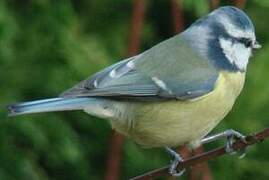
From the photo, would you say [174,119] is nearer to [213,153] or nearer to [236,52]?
[236,52]

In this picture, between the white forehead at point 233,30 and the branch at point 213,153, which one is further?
the white forehead at point 233,30

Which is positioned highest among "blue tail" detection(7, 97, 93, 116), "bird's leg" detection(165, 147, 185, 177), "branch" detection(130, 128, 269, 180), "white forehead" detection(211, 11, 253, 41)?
"blue tail" detection(7, 97, 93, 116)

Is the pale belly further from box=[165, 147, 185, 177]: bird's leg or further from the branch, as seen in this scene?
the branch

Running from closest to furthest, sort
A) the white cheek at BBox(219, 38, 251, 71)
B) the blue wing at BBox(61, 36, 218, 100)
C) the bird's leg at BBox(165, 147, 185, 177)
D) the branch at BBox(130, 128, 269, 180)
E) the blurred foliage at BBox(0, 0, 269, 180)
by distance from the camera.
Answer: the branch at BBox(130, 128, 269, 180) → the bird's leg at BBox(165, 147, 185, 177) → the blue wing at BBox(61, 36, 218, 100) → the white cheek at BBox(219, 38, 251, 71) → the blurred foliage at BBox(0, 0, 269, 180)

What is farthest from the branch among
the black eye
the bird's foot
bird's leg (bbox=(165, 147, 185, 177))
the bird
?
the black eye

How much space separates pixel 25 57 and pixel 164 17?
557mm

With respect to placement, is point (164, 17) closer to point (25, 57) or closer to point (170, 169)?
point (25, 57)

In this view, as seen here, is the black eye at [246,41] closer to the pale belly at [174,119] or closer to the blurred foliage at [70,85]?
the pale belly at [174,119]

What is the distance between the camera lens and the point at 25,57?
10.1 ft

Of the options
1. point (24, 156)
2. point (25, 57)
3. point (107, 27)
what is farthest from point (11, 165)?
point (107, 27)

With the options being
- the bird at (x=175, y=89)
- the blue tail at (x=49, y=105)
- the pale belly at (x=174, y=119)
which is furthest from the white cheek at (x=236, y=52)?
the blue tail at (x=49, y=105)

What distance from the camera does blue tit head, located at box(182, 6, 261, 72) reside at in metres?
2.64

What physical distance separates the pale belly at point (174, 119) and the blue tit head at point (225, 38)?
4.3 inches

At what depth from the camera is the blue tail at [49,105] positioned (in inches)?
92.2
